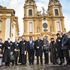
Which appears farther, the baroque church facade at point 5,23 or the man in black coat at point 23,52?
the baroque church facade at point 5,23

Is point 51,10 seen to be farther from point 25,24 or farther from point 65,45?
point 65,45

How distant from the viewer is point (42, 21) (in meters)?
29.7

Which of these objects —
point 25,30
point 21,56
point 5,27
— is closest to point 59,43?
point 21,56

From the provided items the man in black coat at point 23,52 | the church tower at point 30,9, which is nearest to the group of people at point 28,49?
the man in black coat at point 23,52

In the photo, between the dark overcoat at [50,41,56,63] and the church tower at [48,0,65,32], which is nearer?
the dark overcoat at [50,41,56,63]

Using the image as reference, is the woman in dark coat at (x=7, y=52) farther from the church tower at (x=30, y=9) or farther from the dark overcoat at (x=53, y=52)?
the church tower at (x=30, y=9)

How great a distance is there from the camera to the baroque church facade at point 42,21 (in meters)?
28.3

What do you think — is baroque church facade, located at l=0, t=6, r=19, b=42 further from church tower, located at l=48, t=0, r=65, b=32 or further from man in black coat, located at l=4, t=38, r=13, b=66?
church tower, located at l=48, t=0, r=65, b=32

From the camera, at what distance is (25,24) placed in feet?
96.1

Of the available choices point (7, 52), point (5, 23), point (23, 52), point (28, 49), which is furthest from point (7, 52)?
point (5, 23)

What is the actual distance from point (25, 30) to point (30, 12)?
6529mm

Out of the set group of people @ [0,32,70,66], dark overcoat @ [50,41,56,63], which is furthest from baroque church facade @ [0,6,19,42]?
dark overcoat @ [50,41,56,63]

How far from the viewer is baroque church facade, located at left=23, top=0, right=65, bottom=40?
2832 centimetres

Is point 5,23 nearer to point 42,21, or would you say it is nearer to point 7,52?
point 7,52
